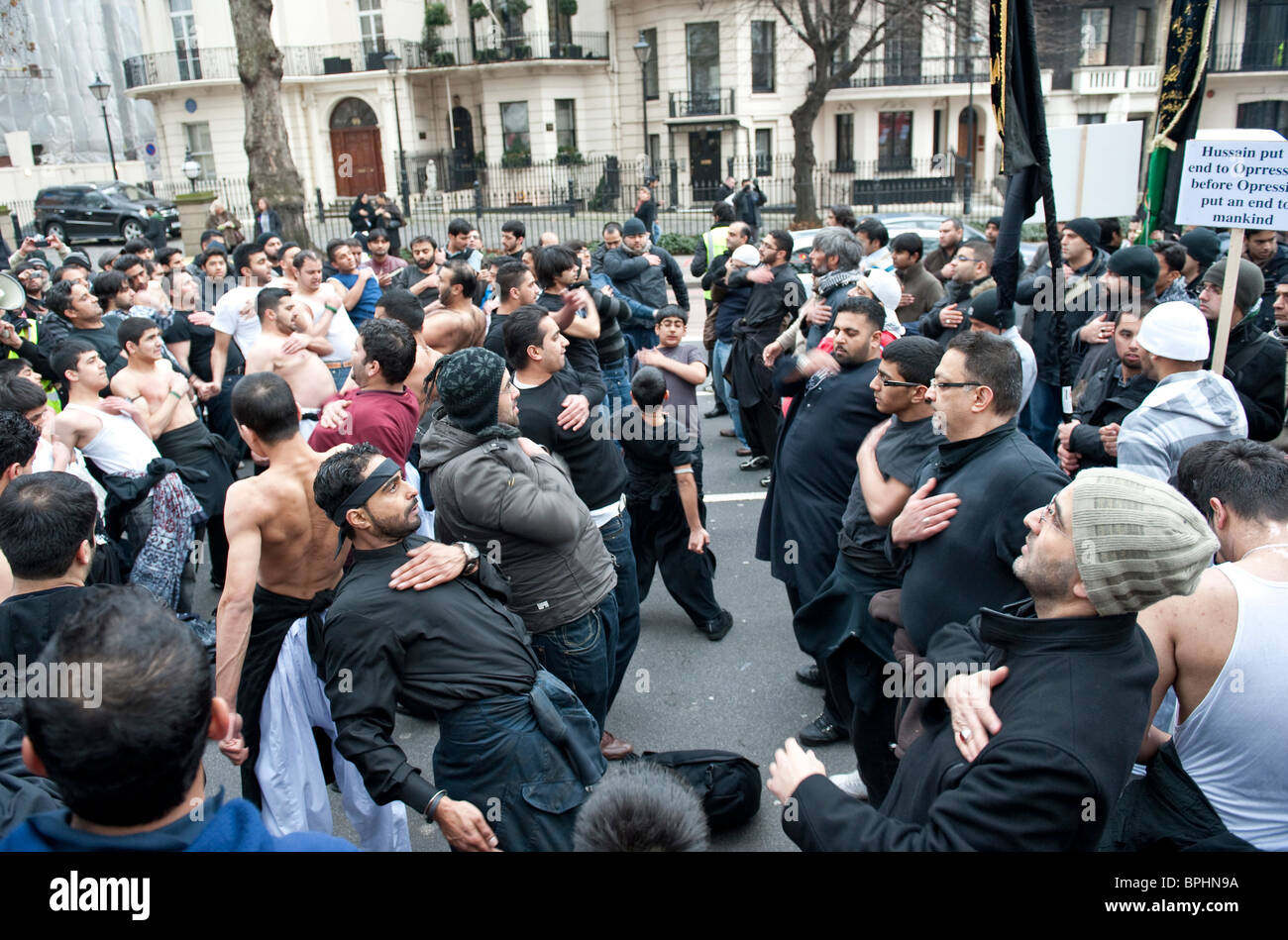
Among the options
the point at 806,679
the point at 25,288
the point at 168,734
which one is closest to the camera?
the point at 168,734

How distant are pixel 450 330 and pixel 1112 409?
3468 millimetres

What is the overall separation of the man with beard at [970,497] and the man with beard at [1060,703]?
78 cm

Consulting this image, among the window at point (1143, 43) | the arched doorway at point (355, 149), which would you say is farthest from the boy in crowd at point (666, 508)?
the window at point (1143, 43)

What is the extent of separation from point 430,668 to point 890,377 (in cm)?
200

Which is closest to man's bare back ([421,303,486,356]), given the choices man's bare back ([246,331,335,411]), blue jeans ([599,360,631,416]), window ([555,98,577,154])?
man's bare back ([246,331,335,411])

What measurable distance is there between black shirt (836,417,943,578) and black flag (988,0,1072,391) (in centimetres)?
145

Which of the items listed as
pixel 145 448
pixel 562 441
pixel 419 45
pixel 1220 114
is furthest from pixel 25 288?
pixel 1220 114

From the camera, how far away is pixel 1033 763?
188 centimetres

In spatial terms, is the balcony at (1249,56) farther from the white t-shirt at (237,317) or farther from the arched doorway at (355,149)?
the white t-shirt at (237,317)

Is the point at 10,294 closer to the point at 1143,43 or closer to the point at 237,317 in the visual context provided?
the point at 237,317

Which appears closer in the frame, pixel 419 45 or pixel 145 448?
pixel 145 448

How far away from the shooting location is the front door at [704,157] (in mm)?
Answer: 35500
